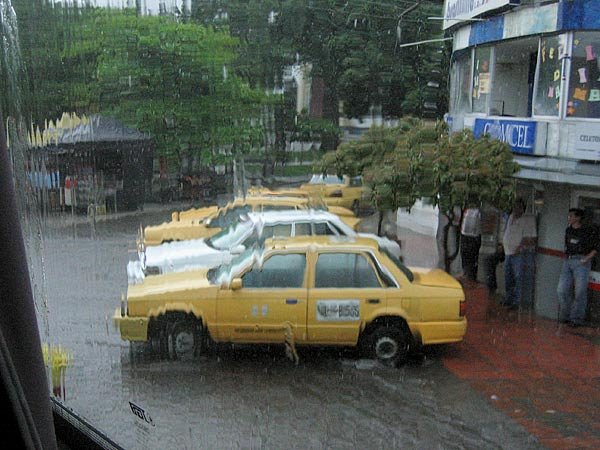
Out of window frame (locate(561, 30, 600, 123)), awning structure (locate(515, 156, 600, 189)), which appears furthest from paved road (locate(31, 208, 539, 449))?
window frame (locate(561, 30, 600, 123))

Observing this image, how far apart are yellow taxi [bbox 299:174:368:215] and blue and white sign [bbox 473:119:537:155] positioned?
312mm

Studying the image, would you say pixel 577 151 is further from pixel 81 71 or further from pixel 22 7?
pixel 22 7

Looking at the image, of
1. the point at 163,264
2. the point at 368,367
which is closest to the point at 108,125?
the point at 163,264

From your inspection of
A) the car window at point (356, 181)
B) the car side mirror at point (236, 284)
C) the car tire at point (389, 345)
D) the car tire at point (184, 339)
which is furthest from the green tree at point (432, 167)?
the car tire at point (184, 339)

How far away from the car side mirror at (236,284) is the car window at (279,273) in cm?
1

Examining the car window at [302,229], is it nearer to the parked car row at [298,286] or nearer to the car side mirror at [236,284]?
the parked car row at [298,286]

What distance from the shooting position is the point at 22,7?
5.68 feet

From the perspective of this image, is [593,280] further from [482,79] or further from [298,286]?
[298,286]

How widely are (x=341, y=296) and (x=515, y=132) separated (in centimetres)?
58

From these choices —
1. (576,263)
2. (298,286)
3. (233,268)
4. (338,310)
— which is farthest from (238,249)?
(576,263)

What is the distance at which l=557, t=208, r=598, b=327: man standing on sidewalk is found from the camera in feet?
3.44

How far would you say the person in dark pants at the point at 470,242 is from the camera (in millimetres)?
1209

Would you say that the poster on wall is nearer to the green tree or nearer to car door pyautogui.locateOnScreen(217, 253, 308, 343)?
the green tree

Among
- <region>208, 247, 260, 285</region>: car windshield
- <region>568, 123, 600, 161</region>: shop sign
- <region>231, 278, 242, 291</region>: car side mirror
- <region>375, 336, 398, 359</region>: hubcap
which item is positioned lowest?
<region>375, 336, 398, 359</region>: hubcap
